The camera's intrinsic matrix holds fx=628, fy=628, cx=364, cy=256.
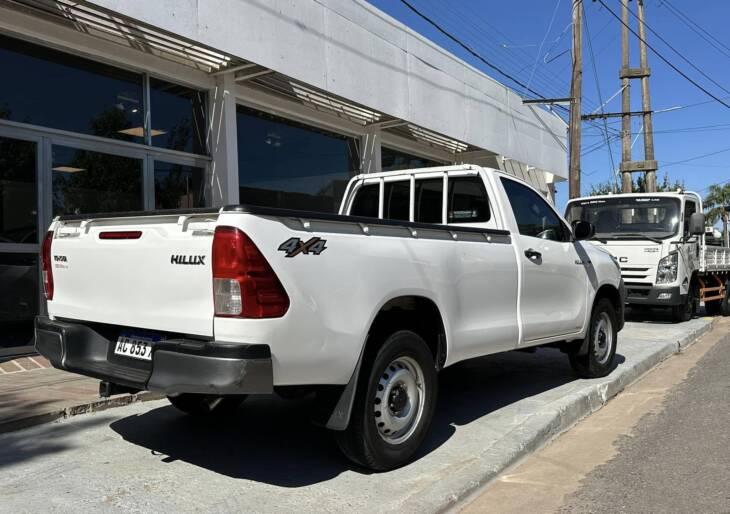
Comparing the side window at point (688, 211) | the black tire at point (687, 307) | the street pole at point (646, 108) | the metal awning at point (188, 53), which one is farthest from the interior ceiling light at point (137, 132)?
the street pole at point (646, 108)

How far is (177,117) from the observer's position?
9211 mm

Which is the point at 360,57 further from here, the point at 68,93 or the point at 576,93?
the point at 576,93

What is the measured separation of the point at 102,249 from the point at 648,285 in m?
9.99

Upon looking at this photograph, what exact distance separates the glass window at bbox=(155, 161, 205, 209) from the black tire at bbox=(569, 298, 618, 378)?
18.8 feet

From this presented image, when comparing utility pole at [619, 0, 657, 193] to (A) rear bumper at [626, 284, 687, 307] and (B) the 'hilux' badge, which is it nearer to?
(A) rear bumper at [626, 284, 687, 307]

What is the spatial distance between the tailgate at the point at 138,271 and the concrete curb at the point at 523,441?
1.65m

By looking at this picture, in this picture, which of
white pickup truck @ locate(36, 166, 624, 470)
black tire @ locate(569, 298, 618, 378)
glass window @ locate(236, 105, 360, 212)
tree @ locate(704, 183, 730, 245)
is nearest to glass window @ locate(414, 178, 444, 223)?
white pickup truck @ locate(36, 166, 624, 470)

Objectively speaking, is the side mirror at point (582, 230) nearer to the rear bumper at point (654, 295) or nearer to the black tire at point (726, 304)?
the rear bumper at point (654, 295)

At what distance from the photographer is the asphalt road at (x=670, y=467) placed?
365cm

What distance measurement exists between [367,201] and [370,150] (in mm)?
7191

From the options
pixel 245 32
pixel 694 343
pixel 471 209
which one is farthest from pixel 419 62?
pixel 471 209

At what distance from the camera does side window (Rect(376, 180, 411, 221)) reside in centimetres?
576

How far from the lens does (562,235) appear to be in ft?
20.0

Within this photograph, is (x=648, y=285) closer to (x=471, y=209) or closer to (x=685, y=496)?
(x=471, y=209)
